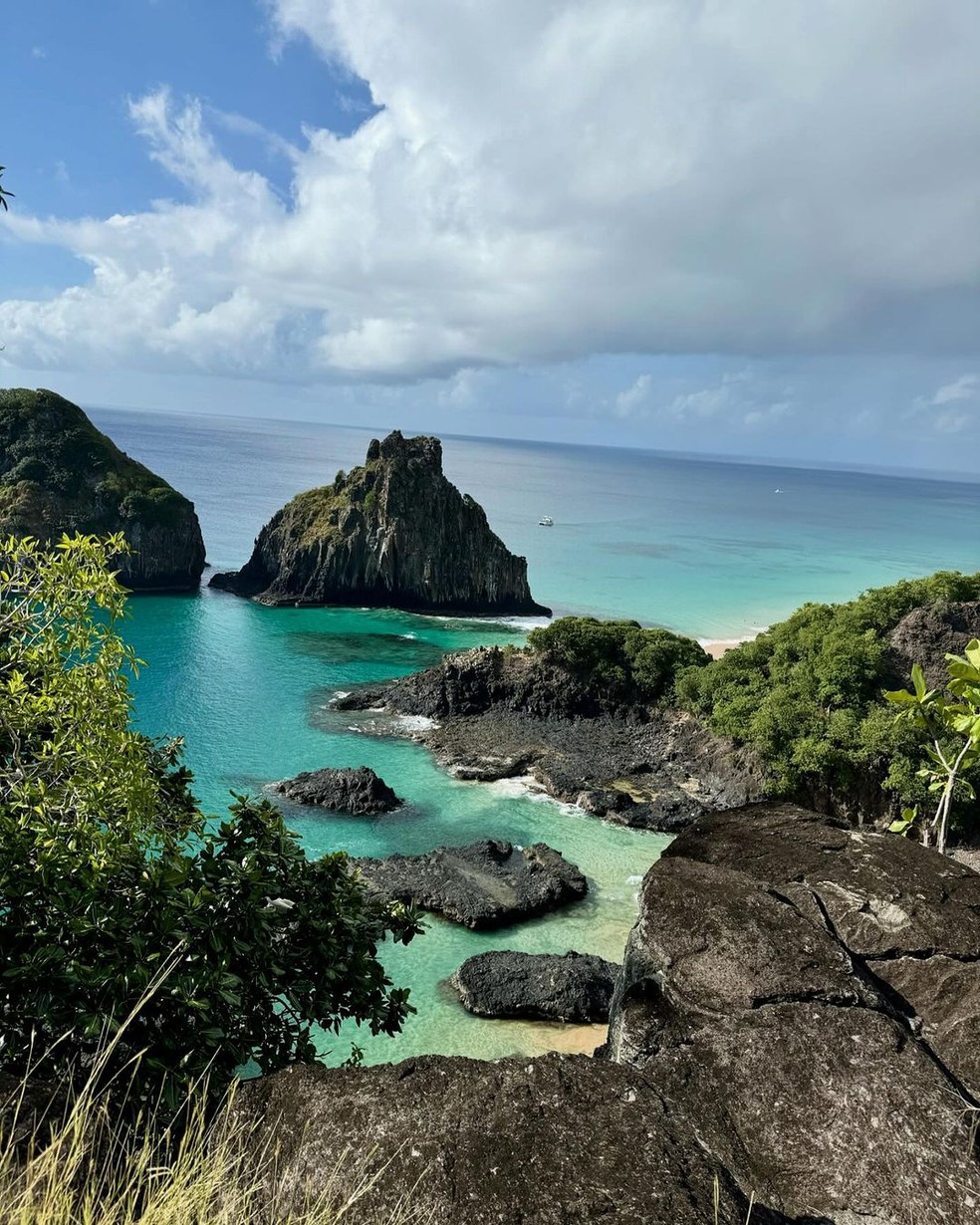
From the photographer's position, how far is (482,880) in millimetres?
25719

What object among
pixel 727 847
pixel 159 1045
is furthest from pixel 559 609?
pixel 159 1045

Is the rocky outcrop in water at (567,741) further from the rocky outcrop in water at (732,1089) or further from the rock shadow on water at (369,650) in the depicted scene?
the rocky outcrop in water at (732,1089)

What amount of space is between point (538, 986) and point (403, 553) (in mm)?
59346

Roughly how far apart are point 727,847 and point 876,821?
76.3ft

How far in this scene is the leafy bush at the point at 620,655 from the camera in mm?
43750

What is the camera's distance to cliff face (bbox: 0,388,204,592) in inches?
3012

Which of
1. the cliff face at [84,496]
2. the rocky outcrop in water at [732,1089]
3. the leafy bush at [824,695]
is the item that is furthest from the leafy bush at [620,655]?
the cliff face at [84,496]

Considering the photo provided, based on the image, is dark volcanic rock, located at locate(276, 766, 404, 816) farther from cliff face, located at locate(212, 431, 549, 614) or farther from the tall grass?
cliff face, located at locate(212, 431, 549, 614)

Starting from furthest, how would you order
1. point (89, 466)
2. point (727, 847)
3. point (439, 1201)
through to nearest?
point (89, 466) < point (727, 847) < point (439, 1201)

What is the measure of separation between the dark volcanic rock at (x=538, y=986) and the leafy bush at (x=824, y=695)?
15.5 meters

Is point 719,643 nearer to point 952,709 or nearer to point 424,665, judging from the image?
point 424,665

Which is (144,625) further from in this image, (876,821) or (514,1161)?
(514,1161)

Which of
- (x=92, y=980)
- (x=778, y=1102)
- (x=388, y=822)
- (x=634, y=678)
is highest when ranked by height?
(x=92, y=980)

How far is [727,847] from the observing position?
11211mm
